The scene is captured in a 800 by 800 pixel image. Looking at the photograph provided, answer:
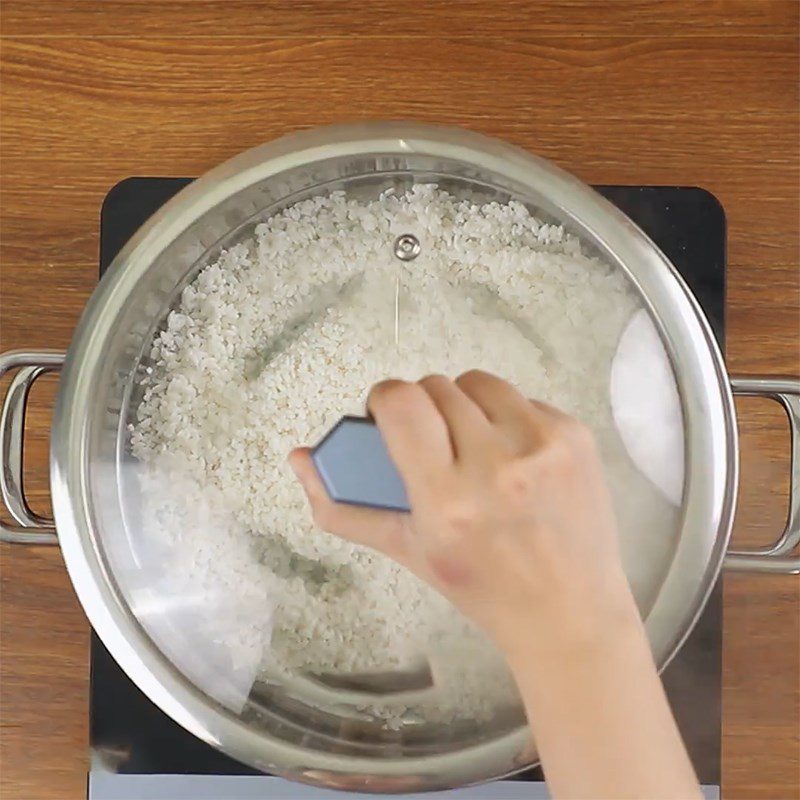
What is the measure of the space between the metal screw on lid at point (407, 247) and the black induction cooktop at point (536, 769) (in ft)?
0.55

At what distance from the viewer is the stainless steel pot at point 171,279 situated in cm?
47

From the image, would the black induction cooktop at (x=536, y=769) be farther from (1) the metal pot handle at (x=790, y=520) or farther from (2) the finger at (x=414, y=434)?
(2) the finger at (x=414, y=434)

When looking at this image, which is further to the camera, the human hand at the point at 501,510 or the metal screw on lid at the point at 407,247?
the metal screw on lid at the point at 407,247

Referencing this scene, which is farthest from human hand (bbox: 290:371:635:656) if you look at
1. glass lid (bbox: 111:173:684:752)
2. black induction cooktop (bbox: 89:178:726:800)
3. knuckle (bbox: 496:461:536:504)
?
black induction cooktop (bbox: 89:178:726:800)

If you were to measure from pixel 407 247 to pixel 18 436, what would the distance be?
0.26 meters

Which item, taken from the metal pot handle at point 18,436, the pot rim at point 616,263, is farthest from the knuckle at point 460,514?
the metal pot handle at point 18,436

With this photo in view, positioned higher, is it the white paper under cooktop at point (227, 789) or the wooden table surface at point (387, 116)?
the wooden table surface at point (387, 116)

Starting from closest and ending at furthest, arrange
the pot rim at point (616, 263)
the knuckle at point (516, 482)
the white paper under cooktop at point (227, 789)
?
the knuckle at point (516, 482) → the pot rim at point (616, 263) → the white paper under cooktop at point (227, 789)

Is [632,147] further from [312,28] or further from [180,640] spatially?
[180,640]

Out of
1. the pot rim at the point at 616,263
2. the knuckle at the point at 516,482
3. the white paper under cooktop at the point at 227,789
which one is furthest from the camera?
the white paper under cooktop at the point at 227,789

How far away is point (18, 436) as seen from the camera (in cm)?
53

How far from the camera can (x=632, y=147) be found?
0.66 m

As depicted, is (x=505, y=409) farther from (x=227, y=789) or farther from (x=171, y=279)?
(x=227, y=789)

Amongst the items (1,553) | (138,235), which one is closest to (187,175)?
(138,235)
